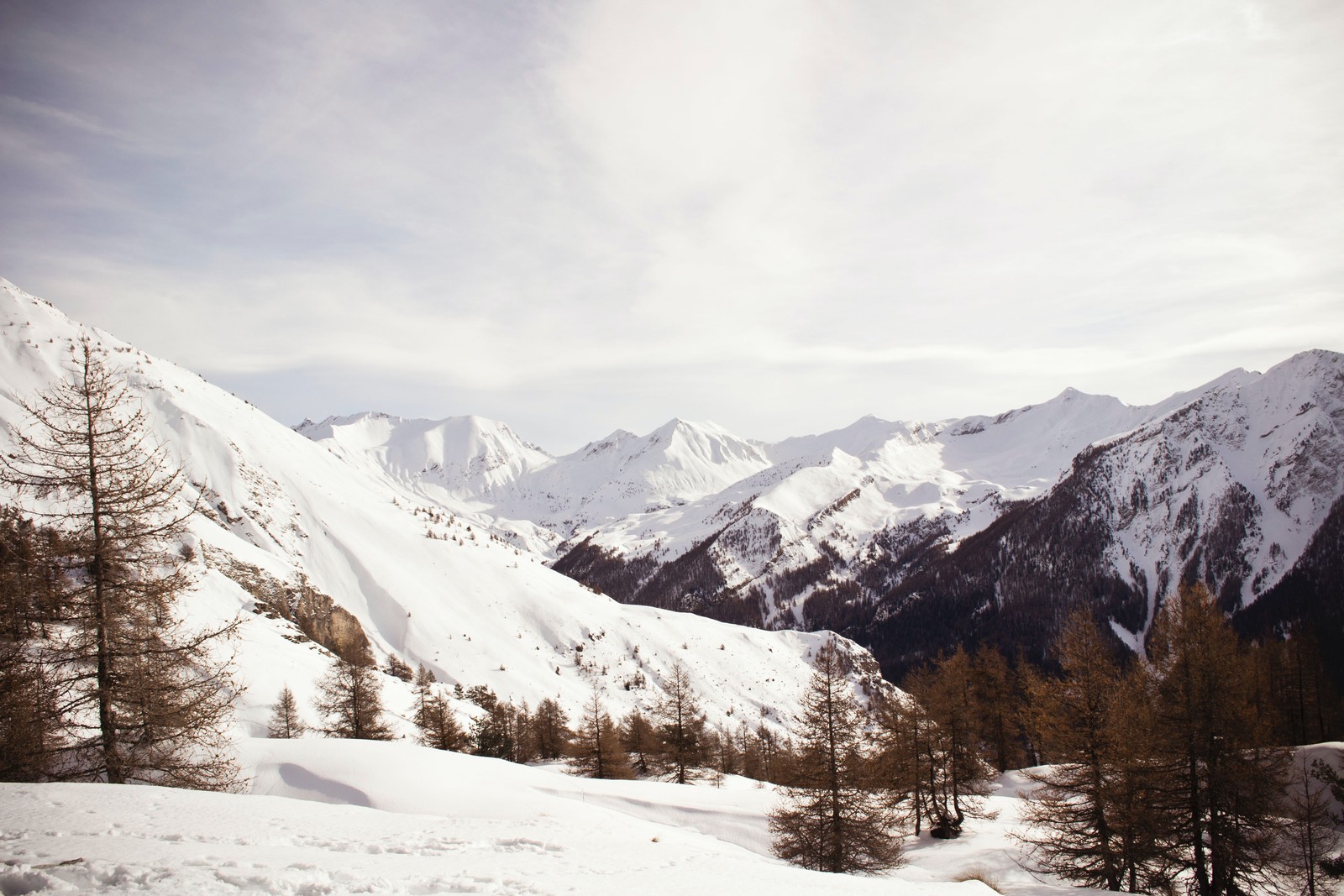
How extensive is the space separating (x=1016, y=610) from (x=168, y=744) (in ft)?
624

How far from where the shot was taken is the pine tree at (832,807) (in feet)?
59.6

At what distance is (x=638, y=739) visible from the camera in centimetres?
4050

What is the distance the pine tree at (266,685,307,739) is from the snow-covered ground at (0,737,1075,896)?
19.2m

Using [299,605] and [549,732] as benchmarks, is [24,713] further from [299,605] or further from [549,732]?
[299,605]

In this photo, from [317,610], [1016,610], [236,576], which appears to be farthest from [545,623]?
[1016,610]

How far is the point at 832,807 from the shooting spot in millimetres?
18312

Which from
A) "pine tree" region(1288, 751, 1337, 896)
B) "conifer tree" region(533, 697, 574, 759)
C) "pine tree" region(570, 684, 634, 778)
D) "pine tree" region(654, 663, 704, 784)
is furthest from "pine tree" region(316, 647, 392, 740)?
"pine tree" region(1288, 751, 1337, 896)

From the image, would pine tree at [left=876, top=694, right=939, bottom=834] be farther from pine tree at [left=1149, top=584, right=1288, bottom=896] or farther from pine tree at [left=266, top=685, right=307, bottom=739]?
pine tree at [left=266, top=685, right=307, bottom=739]

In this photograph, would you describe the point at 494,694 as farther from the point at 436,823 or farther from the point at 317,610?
the point at 436,823

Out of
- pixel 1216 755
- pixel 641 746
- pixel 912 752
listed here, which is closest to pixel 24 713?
pixel 1216 755

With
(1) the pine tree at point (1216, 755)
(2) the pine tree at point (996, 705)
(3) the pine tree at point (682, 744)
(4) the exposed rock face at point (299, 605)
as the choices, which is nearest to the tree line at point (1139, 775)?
(1) the pine tree at point (1216, 755)

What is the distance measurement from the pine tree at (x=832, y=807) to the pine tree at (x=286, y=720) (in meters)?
29.2

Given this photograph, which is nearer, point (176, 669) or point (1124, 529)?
point (176, 669)

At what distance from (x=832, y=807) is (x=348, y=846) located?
14.5 meters
